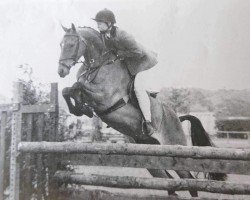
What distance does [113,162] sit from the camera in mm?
2346

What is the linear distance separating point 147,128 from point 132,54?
2.09 feet

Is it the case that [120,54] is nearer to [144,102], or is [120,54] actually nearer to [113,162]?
[144,102]

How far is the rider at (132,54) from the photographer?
106 inches

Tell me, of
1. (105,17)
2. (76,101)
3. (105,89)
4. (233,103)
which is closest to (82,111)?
(76,101)

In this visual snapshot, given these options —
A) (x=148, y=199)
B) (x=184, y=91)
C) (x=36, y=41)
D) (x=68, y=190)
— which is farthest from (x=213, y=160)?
(x=36, y=41)

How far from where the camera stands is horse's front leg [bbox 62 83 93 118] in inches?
101

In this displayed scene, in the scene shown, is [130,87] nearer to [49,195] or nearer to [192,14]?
[192,14]

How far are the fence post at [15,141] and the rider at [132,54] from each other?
0.83m

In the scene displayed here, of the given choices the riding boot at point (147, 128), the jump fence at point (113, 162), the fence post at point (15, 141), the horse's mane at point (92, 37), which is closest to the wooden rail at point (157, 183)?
the jump fence at point (113, 162)

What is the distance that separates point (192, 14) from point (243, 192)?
150 centimetres

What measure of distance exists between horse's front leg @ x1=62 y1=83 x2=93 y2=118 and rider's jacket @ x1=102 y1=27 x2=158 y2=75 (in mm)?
479

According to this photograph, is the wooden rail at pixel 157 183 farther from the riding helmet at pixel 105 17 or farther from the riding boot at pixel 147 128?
the riding helmet at pixel 105 17

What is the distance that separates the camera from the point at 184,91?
9.22ft

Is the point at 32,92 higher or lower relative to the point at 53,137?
higher
